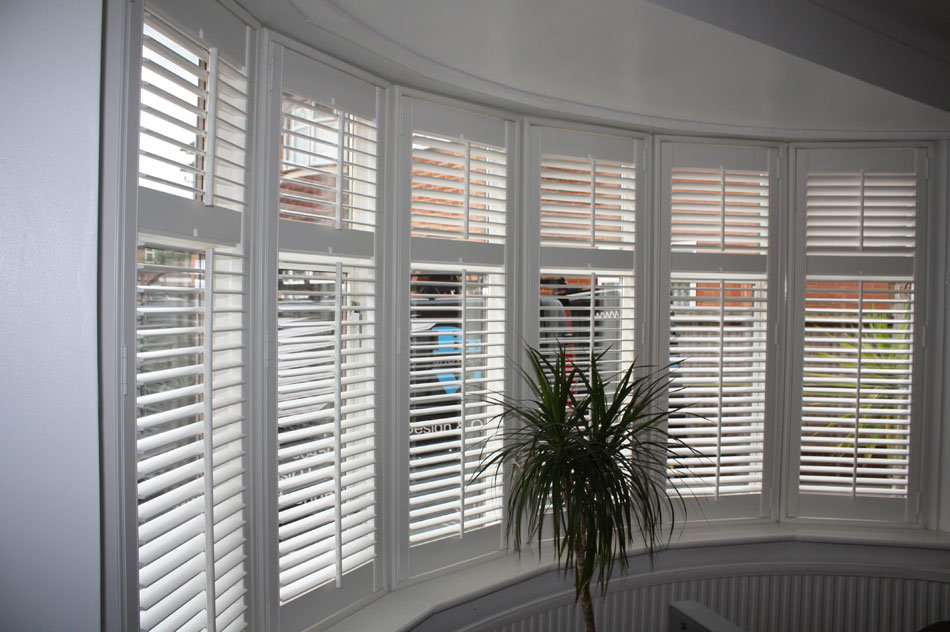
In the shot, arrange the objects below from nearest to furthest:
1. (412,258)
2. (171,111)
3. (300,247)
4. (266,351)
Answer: (171,111) → (266,351) → (300,247) → (412,258)

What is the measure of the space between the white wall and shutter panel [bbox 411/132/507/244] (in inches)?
54.4

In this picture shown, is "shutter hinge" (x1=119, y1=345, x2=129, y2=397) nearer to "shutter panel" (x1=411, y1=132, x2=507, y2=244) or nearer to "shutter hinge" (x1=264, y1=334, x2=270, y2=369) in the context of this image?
"shutter hinge" (x1=264, y1=334, x2=270, y2=369)

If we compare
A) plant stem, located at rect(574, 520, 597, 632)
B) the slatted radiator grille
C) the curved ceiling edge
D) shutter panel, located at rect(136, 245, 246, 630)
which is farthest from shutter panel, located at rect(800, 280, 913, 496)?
shutter panel, located at rect(136, 245, 246, 630)

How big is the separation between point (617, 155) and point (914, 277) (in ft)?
5.66

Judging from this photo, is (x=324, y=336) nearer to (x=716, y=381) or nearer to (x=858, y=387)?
(x=716, y=381)

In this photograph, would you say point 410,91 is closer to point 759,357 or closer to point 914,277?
point 759,357

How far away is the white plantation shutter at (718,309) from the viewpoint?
3205 millimetres

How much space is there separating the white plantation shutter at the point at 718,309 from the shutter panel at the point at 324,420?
167 centimetres

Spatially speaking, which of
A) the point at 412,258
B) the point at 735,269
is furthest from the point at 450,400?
the point at 735,269

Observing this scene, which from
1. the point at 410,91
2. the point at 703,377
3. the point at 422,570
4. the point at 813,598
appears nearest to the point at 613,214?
the point at 703,377

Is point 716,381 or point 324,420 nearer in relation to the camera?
point 324,420

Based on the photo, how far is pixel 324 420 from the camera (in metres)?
2.15

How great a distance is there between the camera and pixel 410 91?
2461 mm

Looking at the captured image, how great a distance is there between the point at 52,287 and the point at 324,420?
108cm
